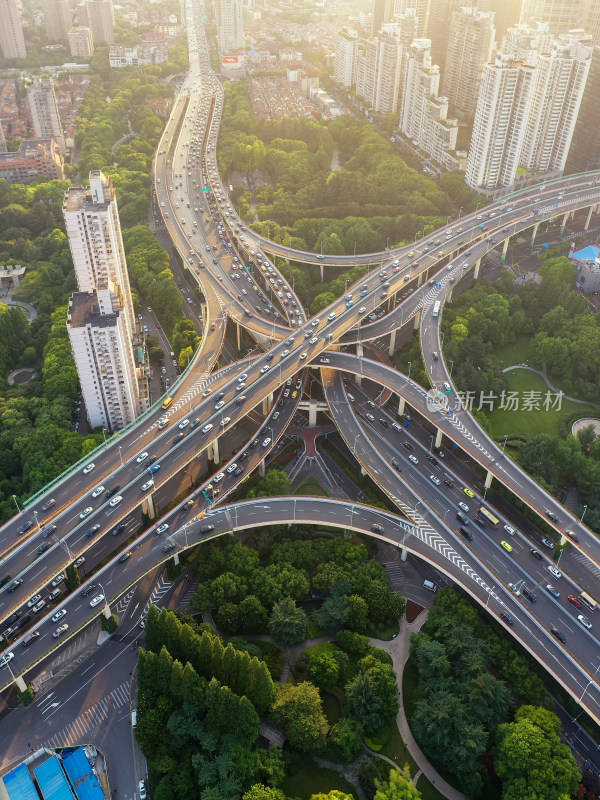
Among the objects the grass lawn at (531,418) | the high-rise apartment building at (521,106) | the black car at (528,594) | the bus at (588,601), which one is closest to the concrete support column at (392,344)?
the grass lawn at (531,418)

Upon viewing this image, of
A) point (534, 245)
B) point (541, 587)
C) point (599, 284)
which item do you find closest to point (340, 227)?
point (534, 245)

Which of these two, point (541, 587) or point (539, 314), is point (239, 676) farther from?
point (539, 314)

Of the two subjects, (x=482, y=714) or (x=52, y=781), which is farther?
(x=482, y=714)

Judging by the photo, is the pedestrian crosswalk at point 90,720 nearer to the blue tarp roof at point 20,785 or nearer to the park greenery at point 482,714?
the blue tarp roof at point 20,785

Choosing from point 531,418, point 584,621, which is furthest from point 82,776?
point 531,418

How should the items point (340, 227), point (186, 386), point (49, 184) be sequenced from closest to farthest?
point (186, 386)
point (340, 227)
point (49, 184)

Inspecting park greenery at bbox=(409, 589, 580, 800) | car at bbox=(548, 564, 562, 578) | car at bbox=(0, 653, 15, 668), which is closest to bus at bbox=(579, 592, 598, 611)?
car at bbox=(548, 564, 562, 578)

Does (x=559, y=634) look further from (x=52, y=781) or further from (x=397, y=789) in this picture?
(x=52, y=781)
